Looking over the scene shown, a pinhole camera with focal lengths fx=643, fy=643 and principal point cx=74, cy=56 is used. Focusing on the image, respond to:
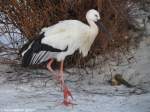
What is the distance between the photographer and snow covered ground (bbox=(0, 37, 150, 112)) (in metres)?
7.05

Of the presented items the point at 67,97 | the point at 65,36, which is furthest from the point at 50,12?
the point at 67,97

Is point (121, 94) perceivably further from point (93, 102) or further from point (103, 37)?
point (103, 37)

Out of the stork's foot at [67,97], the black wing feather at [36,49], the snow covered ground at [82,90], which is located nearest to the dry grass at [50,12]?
the snow covered ground at [82,90]

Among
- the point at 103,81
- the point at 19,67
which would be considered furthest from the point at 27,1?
the point at 103,81

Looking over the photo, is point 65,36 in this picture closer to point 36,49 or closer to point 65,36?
point 65,36

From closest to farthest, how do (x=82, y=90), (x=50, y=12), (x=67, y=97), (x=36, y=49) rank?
(x=67, y=97) → (x=36, y=49) → (x=82, y=90) → (x=50, y=12)

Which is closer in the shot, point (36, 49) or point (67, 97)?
point (67, 97)

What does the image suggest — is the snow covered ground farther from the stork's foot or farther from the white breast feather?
the white breast feather

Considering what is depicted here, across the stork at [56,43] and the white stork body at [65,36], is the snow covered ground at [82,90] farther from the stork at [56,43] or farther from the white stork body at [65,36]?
the white stork body at [65,36]

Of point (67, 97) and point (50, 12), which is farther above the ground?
point (50, 12)

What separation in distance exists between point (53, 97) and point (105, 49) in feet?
5.99

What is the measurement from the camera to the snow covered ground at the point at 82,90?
7051 millimetres

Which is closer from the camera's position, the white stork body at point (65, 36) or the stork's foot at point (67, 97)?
the stork's foot at point (67, 97)

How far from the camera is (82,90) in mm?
7953
